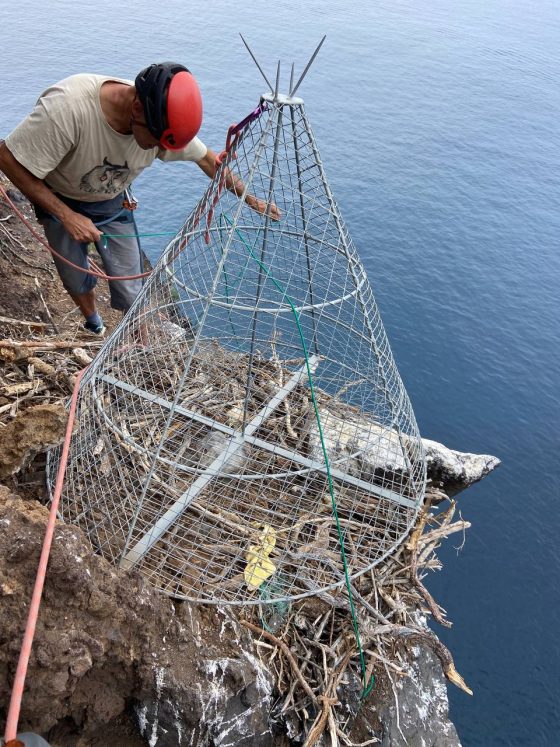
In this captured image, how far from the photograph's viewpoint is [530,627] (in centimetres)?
551

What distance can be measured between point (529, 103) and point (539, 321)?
9833 mm

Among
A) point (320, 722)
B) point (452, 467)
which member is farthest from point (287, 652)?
point (452, 467)

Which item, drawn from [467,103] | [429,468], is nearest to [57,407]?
[429,468]

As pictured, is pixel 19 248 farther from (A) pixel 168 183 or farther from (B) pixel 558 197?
(B) pixel 558 197

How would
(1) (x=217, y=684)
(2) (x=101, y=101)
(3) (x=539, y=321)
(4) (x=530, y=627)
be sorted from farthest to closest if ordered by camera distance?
(3) (x=539, y=321) → (4) (x=530, y=627) → (2) (x=101, y=101) → (1) (x=217, y=684)

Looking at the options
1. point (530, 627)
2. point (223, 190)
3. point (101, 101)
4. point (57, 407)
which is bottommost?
point (530, 627)

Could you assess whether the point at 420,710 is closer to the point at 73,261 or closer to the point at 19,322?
the point at 73,261

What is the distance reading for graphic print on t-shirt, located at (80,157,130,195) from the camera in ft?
10.2

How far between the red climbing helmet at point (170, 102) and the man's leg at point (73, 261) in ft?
3.82

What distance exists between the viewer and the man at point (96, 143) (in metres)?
2.49

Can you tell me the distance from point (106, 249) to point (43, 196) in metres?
0.74

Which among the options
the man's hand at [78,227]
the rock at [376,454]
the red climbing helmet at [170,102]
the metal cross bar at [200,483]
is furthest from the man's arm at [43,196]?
the rock at [376,454]

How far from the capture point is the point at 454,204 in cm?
1128

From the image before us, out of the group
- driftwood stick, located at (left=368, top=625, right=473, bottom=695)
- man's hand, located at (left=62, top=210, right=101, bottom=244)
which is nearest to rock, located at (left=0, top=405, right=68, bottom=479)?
man's hand, located at (left=62, top=210, right=101, bottom=244)
